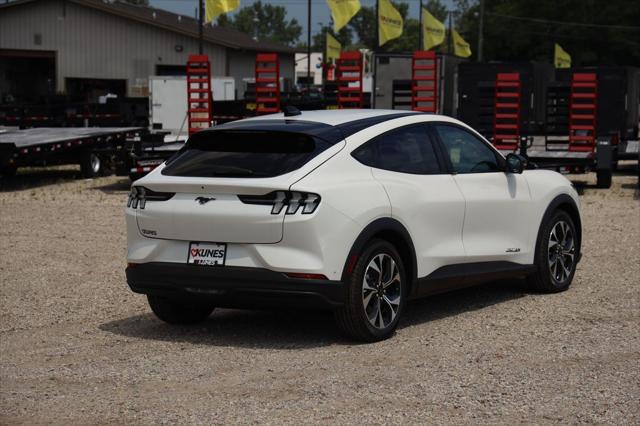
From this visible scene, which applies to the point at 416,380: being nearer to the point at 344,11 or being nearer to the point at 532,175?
the point at 532,175

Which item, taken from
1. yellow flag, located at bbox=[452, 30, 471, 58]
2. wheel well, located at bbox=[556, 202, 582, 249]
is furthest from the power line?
wheel well, located at bbox=[556, 202, 582, 249]

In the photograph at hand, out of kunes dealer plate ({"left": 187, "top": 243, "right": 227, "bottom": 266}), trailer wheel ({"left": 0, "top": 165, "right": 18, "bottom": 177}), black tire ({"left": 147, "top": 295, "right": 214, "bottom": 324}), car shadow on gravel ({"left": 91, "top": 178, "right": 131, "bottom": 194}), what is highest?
kunes dealer plate ({"left": 187, "top": 243, "right": 227, "bottom": 266})

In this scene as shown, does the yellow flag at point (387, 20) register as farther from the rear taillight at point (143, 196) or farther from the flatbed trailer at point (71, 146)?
the rear taillight at point (143, 196)

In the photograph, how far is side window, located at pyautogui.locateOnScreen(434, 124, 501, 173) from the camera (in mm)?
9078

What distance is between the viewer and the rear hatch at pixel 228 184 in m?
7.56

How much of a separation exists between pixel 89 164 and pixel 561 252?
609 inches

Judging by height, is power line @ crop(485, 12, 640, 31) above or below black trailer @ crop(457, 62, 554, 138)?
above

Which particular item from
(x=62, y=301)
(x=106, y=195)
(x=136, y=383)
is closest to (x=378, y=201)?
(x=136, y=383)

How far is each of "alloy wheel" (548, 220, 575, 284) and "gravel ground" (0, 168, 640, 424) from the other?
22 cm

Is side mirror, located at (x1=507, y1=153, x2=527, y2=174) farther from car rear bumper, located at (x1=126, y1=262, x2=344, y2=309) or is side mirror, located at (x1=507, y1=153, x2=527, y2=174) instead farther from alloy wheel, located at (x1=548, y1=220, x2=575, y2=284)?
car rear bumper, located at (x1=126, y1=262, x2=344, y2=309)

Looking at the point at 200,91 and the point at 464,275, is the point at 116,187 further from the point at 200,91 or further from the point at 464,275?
the point at 464,275

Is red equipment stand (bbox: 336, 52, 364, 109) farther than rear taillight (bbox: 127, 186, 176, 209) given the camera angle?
Yes

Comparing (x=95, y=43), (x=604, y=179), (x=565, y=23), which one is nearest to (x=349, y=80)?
(x=604, y=179)

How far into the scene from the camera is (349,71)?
24016 millimetres
